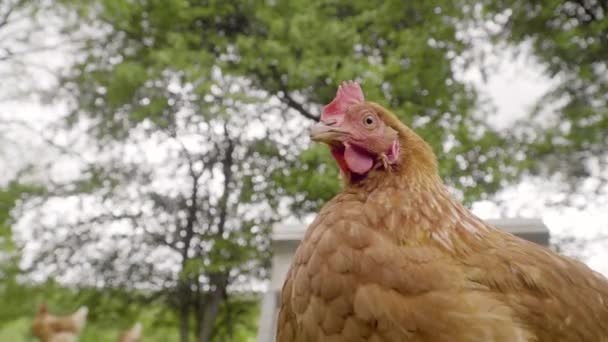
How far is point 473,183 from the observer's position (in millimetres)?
3320

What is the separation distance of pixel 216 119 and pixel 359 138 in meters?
3.22

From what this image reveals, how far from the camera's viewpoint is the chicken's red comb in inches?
36.4

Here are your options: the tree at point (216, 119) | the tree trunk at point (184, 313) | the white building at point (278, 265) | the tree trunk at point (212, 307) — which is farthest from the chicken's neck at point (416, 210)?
the tree trunk at point (184, 313)

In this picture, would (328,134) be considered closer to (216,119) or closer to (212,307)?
(216,119)

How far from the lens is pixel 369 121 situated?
2.93 feet

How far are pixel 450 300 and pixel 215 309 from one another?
3.88 meters

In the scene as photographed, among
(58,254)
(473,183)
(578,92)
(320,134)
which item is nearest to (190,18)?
(58,254)

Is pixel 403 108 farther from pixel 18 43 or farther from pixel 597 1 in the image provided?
pixel 18 43

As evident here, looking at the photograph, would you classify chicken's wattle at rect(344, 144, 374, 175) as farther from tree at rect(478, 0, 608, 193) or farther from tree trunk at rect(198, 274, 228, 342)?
tree trunk at rect(198, 274, 228, 342)

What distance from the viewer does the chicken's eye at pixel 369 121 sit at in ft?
2.91

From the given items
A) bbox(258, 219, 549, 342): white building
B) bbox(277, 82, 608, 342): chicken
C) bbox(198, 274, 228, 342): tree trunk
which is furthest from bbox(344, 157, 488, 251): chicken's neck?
bbox(198, 274, 228, 342): tree trunk

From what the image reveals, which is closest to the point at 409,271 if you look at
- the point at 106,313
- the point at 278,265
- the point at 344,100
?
the point at 344,100

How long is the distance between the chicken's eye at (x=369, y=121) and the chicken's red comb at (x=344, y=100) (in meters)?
0.05

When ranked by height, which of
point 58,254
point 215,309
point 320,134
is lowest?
point 215,309
